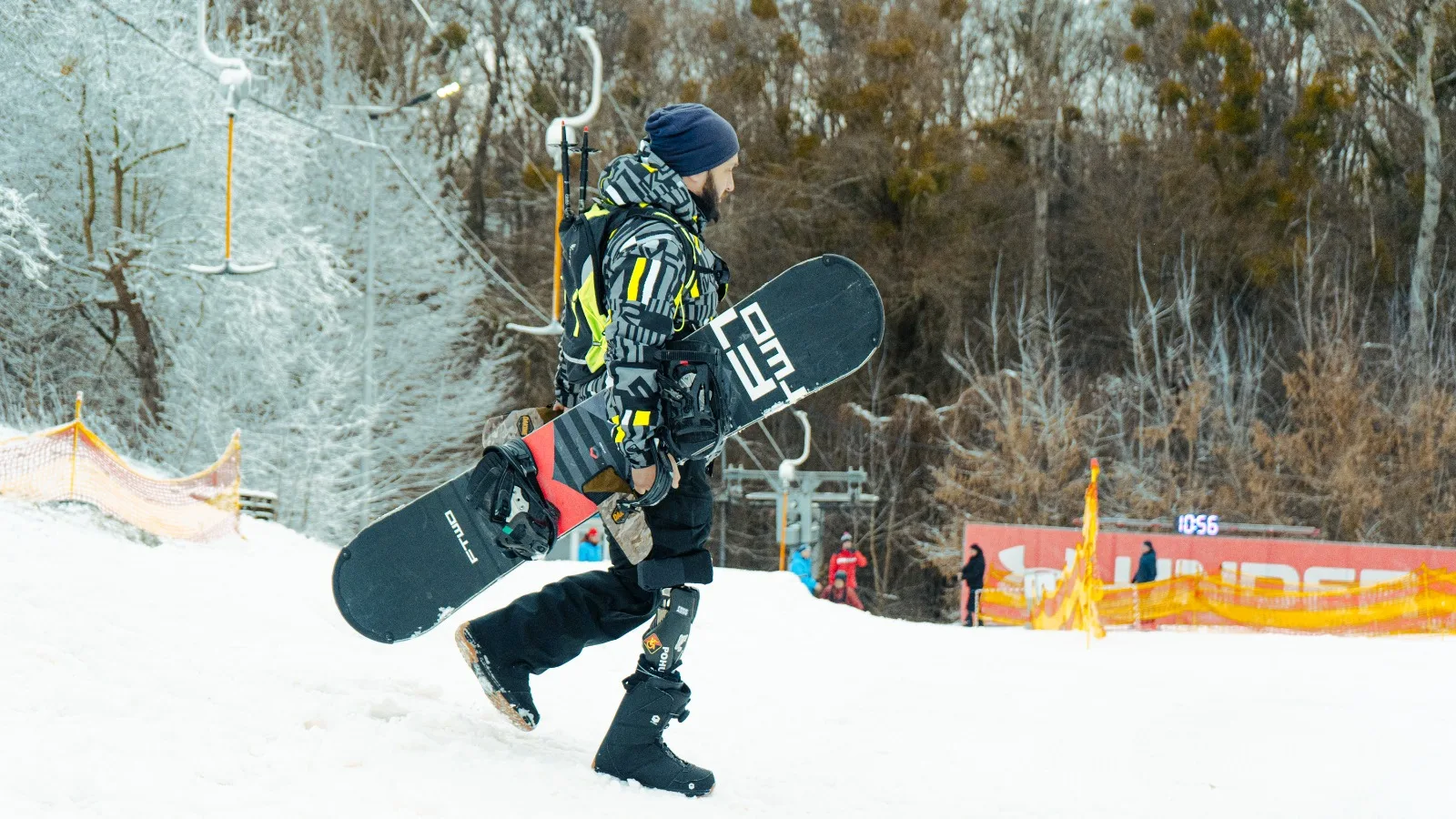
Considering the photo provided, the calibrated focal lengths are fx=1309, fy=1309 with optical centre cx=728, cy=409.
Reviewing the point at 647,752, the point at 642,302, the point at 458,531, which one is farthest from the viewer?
the point at 458,531

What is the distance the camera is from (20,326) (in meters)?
22.4

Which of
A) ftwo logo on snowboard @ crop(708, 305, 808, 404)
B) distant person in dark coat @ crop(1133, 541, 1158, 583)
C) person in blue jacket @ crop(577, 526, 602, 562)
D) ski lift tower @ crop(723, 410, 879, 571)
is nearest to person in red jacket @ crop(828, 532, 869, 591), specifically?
person in blue jacket @ crop(577, 526, 602, 562)

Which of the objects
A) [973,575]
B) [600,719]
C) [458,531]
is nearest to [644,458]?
[458,531]

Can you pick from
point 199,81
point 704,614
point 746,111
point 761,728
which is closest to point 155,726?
point 761,728

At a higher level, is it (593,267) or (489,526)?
(593,267)

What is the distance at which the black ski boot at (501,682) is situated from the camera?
152 inches

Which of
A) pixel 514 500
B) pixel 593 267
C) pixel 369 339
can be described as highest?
pixel 369 339

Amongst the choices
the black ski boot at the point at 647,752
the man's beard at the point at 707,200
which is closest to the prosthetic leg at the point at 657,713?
the black ski boot at the point at 647,752

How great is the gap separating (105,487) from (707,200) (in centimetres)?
787

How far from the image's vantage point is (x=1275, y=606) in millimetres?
19031

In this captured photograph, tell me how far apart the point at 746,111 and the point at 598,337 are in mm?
29412

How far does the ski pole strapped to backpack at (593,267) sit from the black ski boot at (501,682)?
0.91m

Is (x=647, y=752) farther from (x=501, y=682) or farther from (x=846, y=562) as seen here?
(x=846, y=562)

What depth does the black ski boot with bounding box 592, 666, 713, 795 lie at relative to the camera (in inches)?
141
